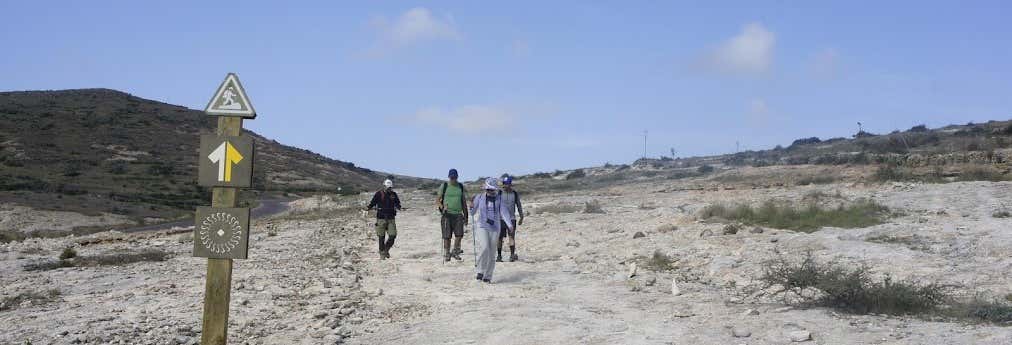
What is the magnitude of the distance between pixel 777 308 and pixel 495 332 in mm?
3508

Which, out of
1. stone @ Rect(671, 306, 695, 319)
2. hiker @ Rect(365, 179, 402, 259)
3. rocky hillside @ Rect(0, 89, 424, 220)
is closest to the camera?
stone @ Rect(671, 306, 695, 319)

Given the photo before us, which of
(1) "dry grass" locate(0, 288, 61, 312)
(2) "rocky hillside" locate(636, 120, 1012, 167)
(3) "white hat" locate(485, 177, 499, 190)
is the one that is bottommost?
(1) "dry grass" locate(0, 288, 61, 312)

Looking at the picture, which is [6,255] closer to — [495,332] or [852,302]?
[495,332]

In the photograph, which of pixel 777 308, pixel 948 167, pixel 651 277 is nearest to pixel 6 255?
pixel 651 277

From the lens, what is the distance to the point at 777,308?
9930 mm

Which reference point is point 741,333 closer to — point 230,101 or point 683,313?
point 683,313

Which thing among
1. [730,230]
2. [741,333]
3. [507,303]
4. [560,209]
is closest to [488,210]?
[507,303]

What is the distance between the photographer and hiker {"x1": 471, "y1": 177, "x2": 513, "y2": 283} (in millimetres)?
13016

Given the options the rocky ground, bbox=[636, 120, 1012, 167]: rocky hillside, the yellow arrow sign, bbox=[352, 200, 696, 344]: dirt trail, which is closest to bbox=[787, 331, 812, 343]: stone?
the rocky ground

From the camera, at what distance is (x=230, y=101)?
6754 mm

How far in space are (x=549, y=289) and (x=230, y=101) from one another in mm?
6672

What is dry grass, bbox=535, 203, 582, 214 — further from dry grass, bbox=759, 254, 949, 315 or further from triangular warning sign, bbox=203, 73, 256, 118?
triangular warning sign, bbox=203, 73, 256, 118

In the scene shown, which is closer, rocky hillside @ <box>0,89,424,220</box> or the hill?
the hill

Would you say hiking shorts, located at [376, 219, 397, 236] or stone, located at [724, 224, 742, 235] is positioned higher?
stone, located at [724, 224, 742, 235]
